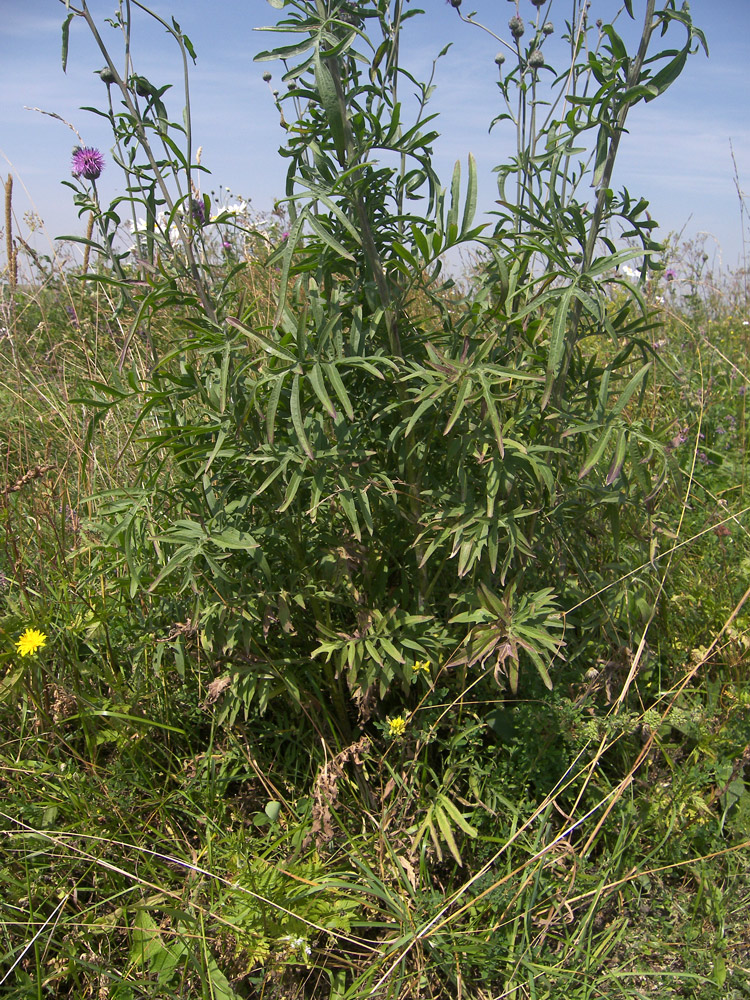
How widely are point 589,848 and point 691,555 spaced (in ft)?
4.11

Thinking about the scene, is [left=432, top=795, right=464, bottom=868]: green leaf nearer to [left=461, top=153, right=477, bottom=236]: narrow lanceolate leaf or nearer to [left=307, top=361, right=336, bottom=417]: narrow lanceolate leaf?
[left=307, top=361, right=336, bottom=417]: narrow lanceolate leaf

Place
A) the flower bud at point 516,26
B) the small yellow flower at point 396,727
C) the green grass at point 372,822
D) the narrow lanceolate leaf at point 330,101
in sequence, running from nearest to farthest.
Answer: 1. the narrow lanceolate leaf at point 330,101
2. the green grass at point 372,822
3. the small yellow flower at point 396,727
4. the flower bud at point 516,26

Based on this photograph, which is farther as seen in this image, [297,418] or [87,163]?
[87,163]

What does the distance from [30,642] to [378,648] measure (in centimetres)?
93

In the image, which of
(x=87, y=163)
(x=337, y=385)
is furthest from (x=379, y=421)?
(x=87, y=163)

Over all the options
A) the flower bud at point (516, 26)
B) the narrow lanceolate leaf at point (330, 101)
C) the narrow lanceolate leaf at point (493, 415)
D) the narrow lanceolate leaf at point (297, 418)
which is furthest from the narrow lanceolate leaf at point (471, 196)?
the flower bud at point (516, 26)

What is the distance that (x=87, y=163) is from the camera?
2219 mm

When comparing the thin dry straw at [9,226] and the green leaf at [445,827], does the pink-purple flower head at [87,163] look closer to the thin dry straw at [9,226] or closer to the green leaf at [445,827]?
the thin dry straw at [9,226]

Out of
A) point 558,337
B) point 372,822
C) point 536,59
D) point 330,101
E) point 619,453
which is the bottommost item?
point 372,822

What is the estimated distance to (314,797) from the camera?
71.0 inches

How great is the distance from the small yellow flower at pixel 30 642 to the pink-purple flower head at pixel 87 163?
4.53 ft

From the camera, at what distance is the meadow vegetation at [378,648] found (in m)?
1.47

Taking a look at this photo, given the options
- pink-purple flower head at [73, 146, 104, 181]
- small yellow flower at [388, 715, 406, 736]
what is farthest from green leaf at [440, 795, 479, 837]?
pink-purple flower head at [73, 146, 104, 181]

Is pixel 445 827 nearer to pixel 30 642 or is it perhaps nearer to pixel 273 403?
pixel 273 403
